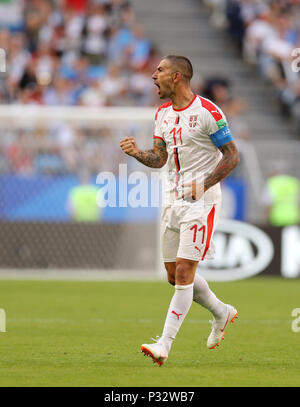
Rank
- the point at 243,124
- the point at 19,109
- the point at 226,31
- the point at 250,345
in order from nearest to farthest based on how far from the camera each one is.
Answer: the point at 250,345
the point at 19,109
the point at 243,124
the point at 226,31

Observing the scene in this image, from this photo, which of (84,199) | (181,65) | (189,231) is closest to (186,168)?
(189,231)

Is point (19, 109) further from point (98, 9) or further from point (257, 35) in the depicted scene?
point (257, 35)

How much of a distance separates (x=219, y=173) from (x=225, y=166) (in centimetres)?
8

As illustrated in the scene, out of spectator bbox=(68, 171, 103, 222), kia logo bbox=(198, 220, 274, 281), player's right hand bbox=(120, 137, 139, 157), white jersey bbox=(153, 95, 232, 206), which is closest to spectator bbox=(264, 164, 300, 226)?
kia logo bbox=(198, 220, 274, 281)

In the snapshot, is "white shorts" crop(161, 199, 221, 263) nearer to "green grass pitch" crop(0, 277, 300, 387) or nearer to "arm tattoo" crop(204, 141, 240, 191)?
"arm tattoo" crop(204, 141, 240, 191)

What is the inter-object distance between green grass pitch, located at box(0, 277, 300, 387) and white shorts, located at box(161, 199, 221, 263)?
88 cm

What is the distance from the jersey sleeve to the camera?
327 inches

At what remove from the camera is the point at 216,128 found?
8289 millimetres

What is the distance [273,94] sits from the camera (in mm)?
24516

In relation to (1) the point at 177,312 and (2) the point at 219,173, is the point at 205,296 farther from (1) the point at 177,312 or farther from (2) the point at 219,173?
(2) the point at 219,173

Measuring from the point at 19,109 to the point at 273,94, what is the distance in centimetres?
848

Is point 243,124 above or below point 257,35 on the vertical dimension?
below
